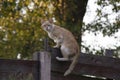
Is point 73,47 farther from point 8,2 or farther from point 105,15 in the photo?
point 105,15

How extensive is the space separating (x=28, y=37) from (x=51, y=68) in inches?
306

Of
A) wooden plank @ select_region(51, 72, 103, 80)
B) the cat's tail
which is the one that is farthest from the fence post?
the cat's tail

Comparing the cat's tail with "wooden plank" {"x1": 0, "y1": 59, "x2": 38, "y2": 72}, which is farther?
the cat's tail

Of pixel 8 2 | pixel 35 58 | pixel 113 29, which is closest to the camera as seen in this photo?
pixel 35 58

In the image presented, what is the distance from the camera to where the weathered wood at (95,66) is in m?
7.03

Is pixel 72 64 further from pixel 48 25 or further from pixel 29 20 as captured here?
pixel 29 20

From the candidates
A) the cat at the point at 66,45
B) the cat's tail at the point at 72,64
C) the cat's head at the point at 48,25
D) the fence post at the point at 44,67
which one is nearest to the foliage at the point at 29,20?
the cat's head at the point at 48,25

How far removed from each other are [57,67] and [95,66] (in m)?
0.73

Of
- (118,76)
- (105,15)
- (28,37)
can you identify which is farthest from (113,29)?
(118,76)

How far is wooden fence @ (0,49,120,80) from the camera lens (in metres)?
6.30

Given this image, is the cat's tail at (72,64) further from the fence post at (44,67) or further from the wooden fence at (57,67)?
the fence post at (44,67)

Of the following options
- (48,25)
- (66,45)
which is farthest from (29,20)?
(66,45)

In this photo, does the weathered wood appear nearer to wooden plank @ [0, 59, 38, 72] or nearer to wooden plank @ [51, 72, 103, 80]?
wooden plank @ [51, 72, 103, 80]

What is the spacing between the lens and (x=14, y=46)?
555 inches
